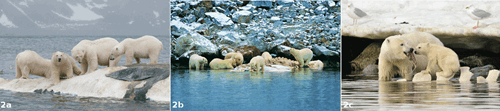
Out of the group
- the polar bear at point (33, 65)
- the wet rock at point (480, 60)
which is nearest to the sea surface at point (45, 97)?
the polar bear at point (33, 65)

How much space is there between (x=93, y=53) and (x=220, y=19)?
313 cm

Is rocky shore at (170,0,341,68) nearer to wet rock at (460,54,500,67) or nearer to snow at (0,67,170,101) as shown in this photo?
snow at (0,67,170,101)

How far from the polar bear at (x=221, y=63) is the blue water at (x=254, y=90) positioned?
11 cm

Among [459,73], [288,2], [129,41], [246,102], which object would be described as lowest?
[246,102]

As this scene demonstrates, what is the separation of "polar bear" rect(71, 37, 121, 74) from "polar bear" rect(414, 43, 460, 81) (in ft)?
21.8

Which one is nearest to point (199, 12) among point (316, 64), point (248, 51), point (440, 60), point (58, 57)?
point (248, 51)

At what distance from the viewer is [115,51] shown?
10055 millimetres

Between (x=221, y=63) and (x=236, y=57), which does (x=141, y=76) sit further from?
(x=236, y=57)

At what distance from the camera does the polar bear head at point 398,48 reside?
8.55m

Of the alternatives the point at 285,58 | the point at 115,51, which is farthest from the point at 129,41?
the point at 285,58

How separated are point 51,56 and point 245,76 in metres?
4.67

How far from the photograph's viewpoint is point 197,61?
9.24 m

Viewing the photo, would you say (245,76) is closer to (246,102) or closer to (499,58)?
(246,102)

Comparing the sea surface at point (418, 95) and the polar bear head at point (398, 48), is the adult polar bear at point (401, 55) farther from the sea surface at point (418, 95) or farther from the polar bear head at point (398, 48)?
the sea surface at point (418, 95)
